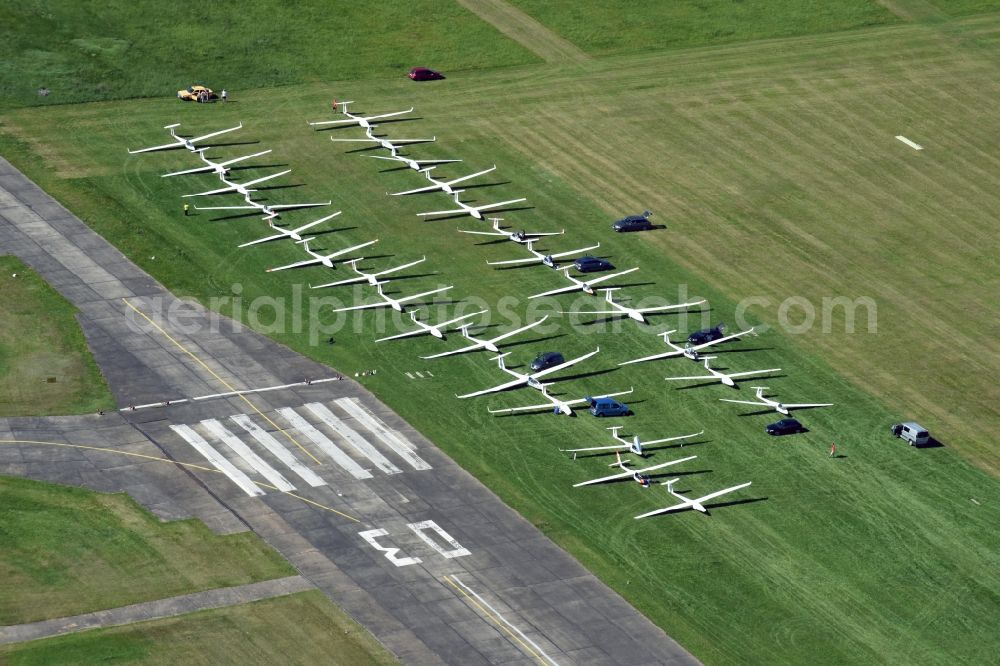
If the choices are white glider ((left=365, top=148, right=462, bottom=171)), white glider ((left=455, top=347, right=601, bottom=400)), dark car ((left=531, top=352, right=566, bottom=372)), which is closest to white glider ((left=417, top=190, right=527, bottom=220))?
white glider ((left=365, top=148, right=462, bottom=171))

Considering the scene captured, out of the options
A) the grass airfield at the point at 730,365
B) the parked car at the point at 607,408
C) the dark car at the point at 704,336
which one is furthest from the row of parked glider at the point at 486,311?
the parked car at the point at 607,408

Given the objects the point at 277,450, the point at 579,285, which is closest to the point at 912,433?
the point at 579,285

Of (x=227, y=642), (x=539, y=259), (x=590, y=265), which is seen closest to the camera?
(x=227, y=642)

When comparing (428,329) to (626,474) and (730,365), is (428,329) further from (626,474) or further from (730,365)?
(626,474)

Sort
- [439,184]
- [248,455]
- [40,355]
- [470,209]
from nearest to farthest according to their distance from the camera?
[248,455] < [40,355] < [470,209] < [439,184]

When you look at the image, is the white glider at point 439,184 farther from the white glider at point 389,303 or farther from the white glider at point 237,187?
the white glider at point 389,303

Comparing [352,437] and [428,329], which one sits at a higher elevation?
[428,329]
